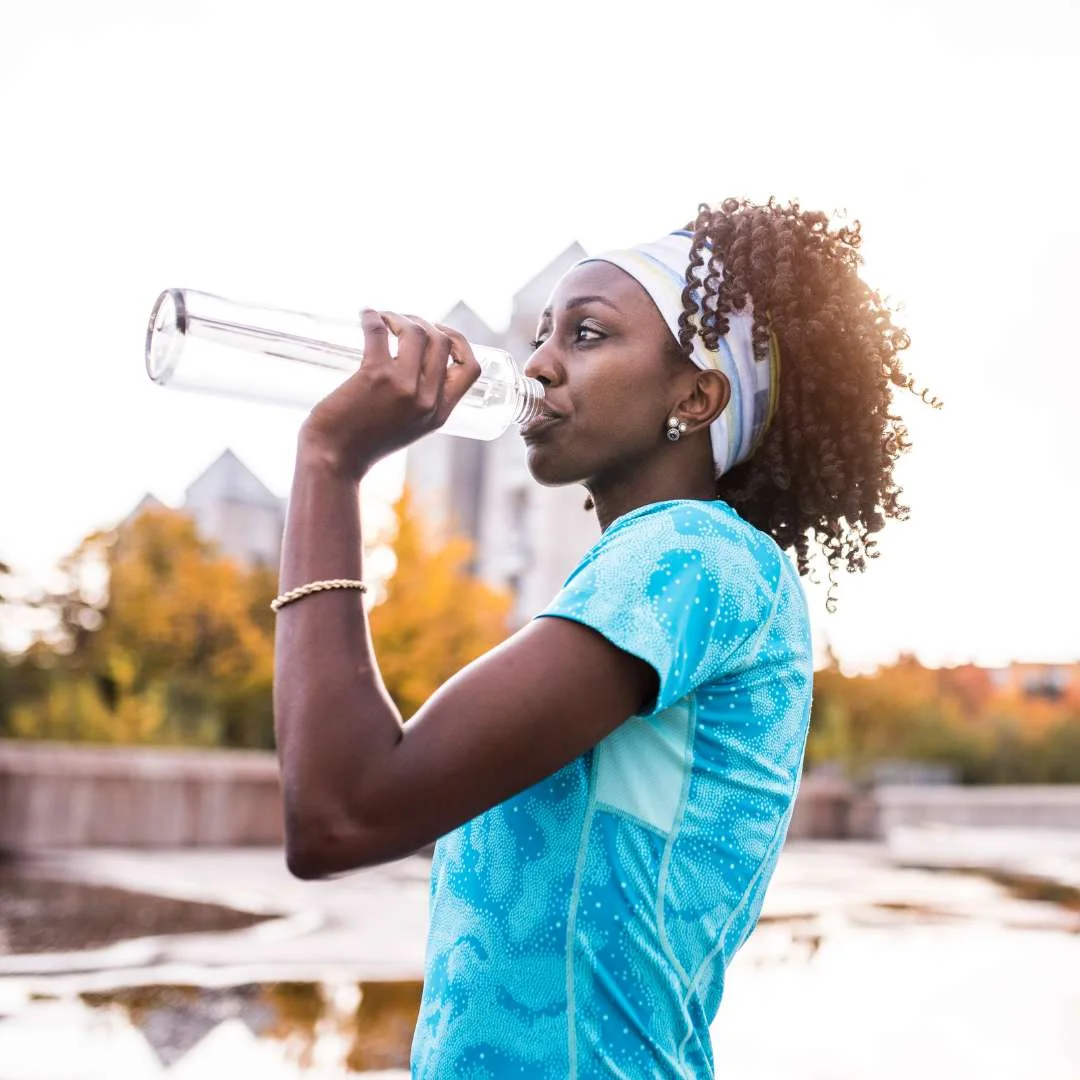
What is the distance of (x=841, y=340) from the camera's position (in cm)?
194

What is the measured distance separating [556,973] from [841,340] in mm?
958

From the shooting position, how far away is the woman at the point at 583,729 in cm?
133

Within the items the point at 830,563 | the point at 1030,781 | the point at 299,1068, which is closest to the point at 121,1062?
the point at 299,1068

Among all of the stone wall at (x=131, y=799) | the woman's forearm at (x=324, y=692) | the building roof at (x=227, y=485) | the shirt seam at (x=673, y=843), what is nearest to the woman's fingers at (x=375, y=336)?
the woman's forearm at (x=324, y=692)

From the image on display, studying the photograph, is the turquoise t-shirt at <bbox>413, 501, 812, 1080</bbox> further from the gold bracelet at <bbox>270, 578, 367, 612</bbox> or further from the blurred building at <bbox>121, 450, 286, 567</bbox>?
the blurred building at <bbox>121, 450, 286, 567</bbox>

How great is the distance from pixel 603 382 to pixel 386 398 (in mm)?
356

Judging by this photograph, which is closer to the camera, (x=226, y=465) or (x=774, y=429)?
(x=774, y=429)

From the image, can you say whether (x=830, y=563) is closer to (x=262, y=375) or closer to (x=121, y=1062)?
(x=262, y=375)

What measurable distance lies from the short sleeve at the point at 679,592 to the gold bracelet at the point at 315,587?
193mm

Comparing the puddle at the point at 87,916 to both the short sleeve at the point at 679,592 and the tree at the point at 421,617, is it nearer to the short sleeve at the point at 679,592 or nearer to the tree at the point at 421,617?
the short sleeve at the point at 679,592

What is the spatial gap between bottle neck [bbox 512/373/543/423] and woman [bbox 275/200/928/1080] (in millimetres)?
17

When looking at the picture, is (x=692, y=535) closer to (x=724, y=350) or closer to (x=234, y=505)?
(x=724, y=350)

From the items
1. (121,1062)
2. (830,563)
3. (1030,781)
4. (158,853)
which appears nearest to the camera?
(830,563)

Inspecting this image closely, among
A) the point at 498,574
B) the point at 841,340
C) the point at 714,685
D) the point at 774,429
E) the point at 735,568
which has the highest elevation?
the point at 498,574
